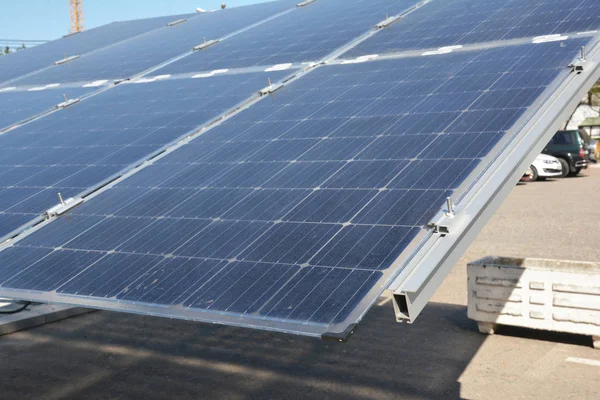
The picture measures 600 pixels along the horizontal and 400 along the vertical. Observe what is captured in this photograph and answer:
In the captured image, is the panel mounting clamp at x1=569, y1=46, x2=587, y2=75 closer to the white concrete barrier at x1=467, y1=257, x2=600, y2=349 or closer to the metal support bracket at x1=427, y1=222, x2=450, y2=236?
the metal support bracket at x1=427, y1=222, x2=450, y2=236

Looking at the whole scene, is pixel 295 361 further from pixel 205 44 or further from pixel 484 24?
pixel 205 44

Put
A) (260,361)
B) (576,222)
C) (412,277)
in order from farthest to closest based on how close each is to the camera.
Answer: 1. (576,222)
2. (260,361)
3. (412,277)

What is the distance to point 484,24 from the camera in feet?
30.6

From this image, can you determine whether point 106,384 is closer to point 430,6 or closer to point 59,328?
point 59,328

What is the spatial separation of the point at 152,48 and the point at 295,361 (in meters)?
7.72

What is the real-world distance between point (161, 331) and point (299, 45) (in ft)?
16.5

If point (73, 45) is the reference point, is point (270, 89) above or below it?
below

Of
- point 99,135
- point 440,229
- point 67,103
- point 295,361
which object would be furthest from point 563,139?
point 440,229

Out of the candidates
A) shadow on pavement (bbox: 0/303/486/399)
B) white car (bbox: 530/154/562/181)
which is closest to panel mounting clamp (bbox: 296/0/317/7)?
shadow on pavement (bbox: 0/303/486/399)

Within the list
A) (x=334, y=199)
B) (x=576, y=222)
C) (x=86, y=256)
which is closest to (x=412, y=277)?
(x=334, y=199)

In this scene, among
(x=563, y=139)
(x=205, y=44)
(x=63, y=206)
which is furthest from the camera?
(x=563, y=139)

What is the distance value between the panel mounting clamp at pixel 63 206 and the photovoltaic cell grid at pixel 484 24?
438 cm

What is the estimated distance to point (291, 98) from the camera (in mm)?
8203

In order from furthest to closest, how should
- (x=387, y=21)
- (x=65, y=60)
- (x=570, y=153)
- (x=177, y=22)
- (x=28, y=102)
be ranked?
1. (x=570, y=153)
2. (x=177, y=22)
3. (x=65, y=60)
4. (x=28, y=102)
5. (x=387, y=21)
